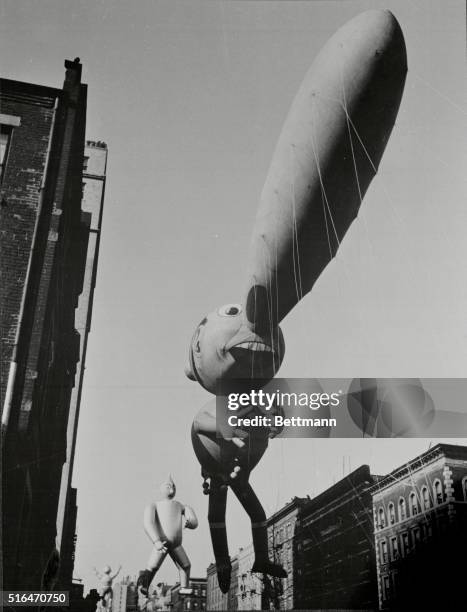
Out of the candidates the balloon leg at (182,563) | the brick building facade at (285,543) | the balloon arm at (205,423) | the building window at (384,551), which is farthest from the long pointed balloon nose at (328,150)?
the building window at (384,551)

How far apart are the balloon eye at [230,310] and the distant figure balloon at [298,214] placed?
18 millimetres

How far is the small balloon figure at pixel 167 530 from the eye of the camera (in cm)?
899

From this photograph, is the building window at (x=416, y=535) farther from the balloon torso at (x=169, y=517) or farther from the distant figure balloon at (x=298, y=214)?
the balloon torso at (x=169, y=517)

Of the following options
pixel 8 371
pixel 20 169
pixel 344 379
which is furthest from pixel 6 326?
pixel 344 379

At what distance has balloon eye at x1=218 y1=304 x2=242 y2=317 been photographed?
9613mm

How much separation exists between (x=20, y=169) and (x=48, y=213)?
0.87 meters

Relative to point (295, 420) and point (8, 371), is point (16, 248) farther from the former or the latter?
point (295, 420)

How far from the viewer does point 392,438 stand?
966cm

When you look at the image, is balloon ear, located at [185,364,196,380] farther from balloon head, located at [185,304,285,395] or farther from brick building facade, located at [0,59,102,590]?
brick building facade, located at [0,59,102,590]

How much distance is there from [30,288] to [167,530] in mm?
4139

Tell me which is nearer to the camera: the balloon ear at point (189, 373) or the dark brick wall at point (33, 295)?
the dark brick wall at point (33, 295)

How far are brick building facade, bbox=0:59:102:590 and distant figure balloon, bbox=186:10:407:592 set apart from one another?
2.56 m

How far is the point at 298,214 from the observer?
769 centimetres

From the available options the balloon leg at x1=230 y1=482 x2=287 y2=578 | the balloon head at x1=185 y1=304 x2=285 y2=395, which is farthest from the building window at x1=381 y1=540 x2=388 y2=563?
the balloon head at x1=185 y1=304 x2=285 y2=395
